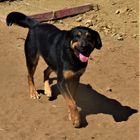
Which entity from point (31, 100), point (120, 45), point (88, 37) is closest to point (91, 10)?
point (120, 45)

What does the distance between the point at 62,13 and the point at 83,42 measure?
203 inches

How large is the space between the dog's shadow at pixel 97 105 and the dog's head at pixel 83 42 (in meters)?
1.07

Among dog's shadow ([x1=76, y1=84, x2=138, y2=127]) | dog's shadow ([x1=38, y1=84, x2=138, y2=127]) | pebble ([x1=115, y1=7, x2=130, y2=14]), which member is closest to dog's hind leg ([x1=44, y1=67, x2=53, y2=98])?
dog's shadow ([x1=38, y1=84, x2=138, y2=127])

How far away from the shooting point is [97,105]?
23.1 feet

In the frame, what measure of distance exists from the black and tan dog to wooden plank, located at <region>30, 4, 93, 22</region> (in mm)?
3391

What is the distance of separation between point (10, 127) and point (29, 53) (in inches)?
52.4

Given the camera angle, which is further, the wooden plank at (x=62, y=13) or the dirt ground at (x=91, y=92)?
the wooden plank at (x=62, y=13)

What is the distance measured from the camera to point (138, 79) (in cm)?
788

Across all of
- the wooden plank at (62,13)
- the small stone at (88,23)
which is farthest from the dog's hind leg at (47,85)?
the wooden plank at (62,13)

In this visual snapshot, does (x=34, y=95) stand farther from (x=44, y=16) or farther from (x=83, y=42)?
(x=44, y=16)

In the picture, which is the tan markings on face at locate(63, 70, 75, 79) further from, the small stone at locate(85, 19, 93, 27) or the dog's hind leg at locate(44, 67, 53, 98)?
the small stone at locate(85, 19, 93, 27)

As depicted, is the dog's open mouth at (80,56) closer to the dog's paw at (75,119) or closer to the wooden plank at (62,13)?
the dog's paw at (75,119)

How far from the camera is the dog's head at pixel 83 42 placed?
5863mm

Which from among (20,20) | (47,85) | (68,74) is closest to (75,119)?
(68,74)
